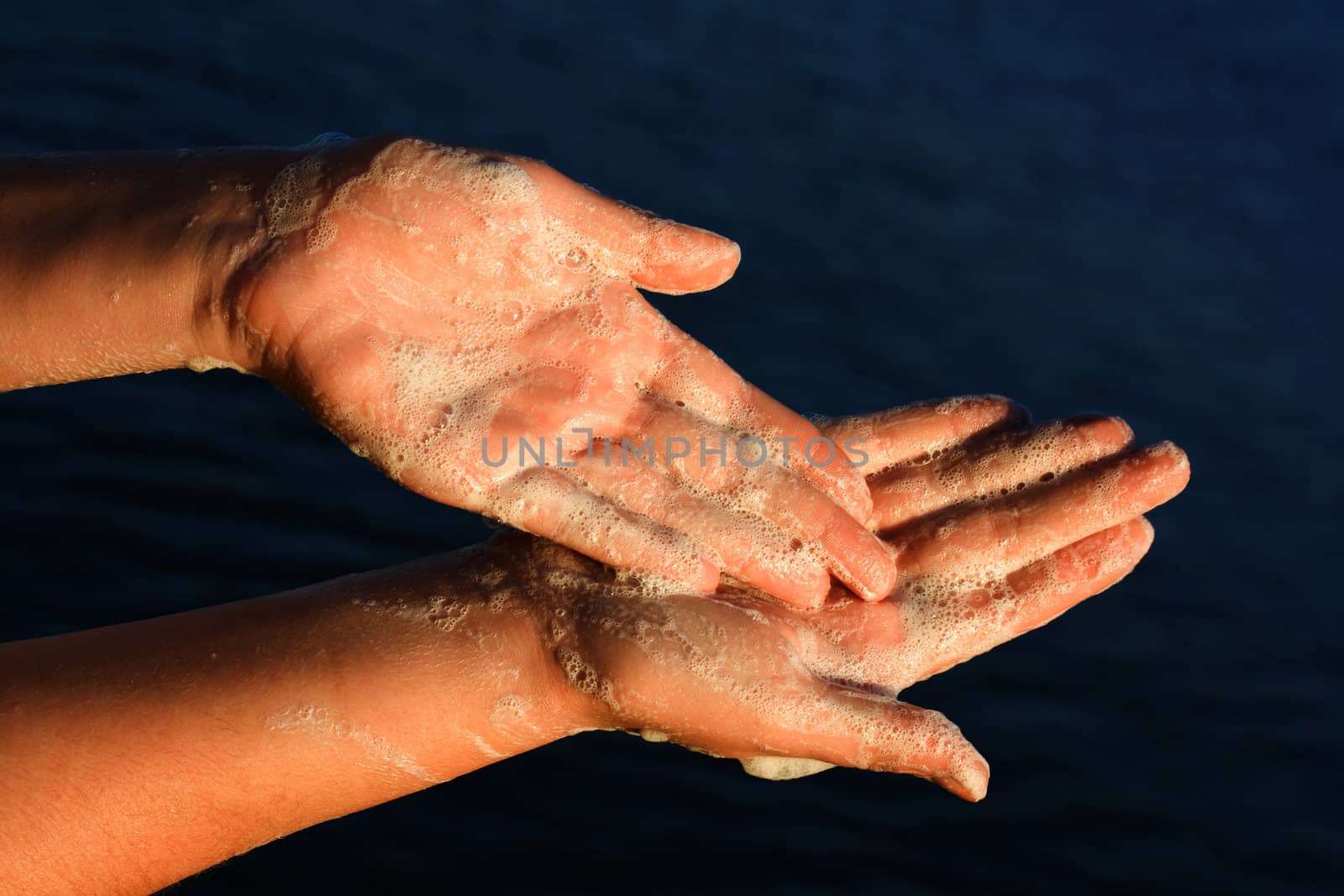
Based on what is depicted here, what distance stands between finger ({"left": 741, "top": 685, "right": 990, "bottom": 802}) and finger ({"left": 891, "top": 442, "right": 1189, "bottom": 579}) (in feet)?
1.33

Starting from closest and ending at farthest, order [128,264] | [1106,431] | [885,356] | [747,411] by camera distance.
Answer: [128,264], [747,411], [1106,431], [885,356]

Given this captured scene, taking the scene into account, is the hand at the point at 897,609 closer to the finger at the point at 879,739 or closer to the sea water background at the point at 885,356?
the finger at the point at 879,739

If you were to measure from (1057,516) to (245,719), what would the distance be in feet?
4.32

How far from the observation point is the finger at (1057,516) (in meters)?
2.25

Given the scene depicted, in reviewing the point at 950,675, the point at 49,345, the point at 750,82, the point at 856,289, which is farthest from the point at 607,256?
the point at 750,82

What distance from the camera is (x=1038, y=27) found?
5887 mm

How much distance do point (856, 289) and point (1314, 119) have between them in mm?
2366

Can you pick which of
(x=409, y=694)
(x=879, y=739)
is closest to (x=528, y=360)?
(x=409, y=694)

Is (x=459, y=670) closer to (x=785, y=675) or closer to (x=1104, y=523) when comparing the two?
(x=785, y=675)

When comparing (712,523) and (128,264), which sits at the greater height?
(128,264)

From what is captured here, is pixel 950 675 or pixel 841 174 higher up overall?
pixel 841 174

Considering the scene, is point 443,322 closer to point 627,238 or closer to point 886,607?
point 627,238

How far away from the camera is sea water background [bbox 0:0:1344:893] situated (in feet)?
11.5

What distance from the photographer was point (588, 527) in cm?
204
